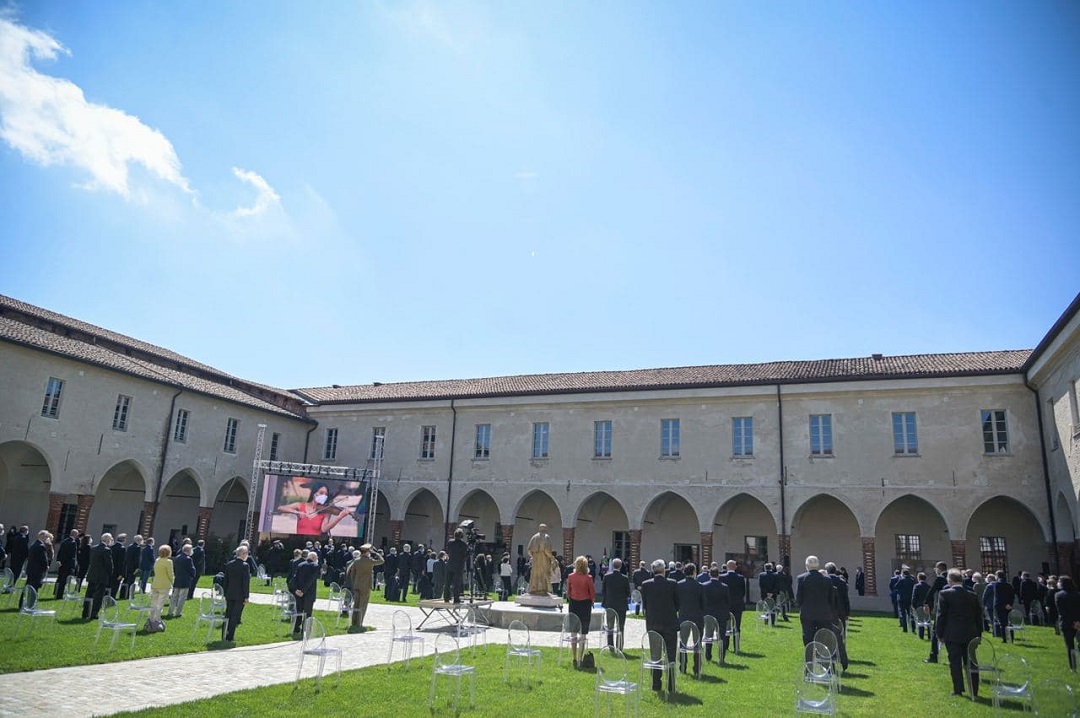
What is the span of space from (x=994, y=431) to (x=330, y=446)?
2622 centimetres

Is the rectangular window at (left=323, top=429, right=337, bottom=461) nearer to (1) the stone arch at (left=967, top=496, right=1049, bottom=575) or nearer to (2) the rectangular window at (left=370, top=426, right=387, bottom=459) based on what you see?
(2) the rectangular window at (left=370, top=426, right=387, bottom=459)

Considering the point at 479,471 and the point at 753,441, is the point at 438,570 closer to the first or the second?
the point at 479,471

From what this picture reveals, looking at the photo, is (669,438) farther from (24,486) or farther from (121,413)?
(24,486)

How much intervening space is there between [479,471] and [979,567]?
18.0 meters

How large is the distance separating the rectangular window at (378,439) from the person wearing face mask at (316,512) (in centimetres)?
448

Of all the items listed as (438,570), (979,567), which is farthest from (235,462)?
(979,567)

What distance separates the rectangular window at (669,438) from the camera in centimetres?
2634

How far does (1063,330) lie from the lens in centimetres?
1711

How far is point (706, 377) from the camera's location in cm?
2672

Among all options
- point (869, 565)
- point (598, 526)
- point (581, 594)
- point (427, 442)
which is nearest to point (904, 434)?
point (869, 565)

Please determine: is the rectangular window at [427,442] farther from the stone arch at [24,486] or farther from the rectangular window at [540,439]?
the stone arch at [24,486]

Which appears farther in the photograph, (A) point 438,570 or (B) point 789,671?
(A) point 438,570

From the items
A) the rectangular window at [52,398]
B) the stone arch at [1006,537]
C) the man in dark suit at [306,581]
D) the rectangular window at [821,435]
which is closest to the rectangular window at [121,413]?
the rectangular window at [52,398]

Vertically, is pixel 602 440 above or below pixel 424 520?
above
